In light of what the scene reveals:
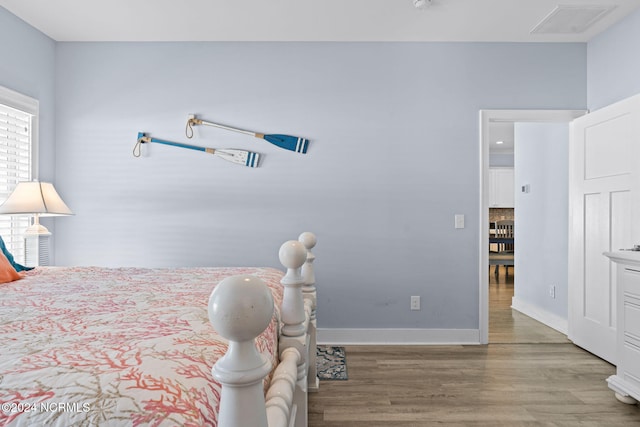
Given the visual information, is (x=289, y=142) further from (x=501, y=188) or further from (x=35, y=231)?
(x=501, y=188)

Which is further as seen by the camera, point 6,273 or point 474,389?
point 474,389

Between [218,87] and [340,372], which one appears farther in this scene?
[218,87]

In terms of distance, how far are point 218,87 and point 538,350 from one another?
3.37 m

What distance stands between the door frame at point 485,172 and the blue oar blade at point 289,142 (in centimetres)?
148

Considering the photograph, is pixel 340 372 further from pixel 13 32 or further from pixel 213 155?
pixel 13 32

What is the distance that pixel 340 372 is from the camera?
277 cm

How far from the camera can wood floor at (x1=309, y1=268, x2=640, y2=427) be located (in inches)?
85.2

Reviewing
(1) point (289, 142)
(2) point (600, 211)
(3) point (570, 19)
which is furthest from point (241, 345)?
(3) point (570, 19)

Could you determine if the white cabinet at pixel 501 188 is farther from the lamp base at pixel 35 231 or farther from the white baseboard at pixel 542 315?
the lamp base at pixel 35 231

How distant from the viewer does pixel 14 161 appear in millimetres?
3074

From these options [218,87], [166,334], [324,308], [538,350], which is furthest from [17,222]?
[538,350]

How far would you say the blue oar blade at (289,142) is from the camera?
343 centimetres

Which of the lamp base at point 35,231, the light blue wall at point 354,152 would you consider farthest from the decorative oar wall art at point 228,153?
the lamp base at point 35,231

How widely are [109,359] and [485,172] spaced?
127 inches
